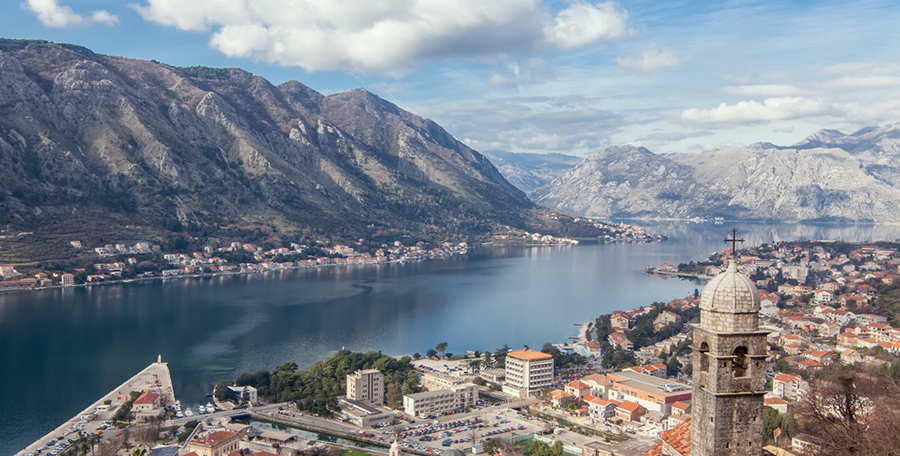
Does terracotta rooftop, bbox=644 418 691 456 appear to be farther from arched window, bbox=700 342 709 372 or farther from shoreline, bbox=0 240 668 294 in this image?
shoreline, bbox=0 240 668 294

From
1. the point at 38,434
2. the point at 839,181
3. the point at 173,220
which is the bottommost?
the point at 38,434

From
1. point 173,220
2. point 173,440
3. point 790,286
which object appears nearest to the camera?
point 173,440

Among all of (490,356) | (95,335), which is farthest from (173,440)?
(95,335)

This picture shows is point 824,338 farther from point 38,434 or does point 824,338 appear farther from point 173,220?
point 173,220

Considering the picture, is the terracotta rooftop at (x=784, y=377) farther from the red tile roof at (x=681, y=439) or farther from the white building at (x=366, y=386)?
the red tile roof at (x=681, y=439)

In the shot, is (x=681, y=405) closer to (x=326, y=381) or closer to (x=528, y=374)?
(x=528, y=374)

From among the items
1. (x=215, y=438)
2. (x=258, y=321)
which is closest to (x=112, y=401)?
(x=215, y=438)
